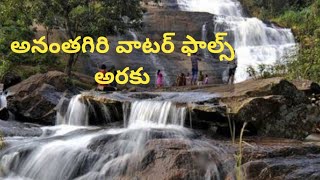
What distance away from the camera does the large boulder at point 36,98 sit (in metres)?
11.0

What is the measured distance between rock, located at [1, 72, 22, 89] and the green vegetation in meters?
6.89

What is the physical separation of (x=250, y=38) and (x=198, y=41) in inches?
92.7

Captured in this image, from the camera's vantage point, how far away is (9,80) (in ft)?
42.6

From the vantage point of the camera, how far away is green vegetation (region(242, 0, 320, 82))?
1206 centimetres

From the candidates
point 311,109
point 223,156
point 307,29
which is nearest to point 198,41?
point 307,29

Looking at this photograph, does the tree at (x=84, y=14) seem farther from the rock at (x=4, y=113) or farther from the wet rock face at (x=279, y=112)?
the wet rock face at (x=279, y=112)

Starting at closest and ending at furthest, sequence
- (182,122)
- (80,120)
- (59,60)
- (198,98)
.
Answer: (182,122)
(198,98)
(80,120)
(59,60)

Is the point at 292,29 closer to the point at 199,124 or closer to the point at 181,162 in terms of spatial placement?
the point at 199,124

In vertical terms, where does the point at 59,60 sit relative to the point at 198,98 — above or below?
above

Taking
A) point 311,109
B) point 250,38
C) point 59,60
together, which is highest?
point 250,38

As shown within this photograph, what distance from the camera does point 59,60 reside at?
16.0 m

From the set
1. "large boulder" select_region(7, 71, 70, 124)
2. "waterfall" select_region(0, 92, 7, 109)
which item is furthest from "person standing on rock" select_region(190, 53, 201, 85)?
"waterfall" select_region(0, 92, 7, 109)

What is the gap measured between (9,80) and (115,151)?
7090 millimetres

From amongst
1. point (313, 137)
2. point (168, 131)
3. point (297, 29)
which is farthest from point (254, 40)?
point (168, 131)
